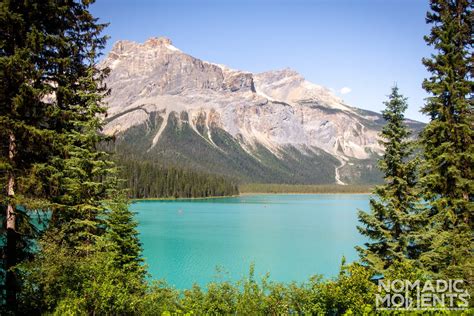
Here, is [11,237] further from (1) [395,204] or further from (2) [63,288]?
(1) [395,204]

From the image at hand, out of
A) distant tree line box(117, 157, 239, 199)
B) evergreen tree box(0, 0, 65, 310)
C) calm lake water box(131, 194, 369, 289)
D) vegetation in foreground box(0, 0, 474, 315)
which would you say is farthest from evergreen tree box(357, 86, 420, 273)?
distant tree line box(117, 157, 239, 199)

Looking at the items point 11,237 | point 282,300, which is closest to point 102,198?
point 11,237

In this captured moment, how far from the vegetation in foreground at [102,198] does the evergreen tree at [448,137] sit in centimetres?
6

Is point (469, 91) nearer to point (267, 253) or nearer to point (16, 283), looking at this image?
point (16, 283)

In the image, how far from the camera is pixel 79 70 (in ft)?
60.3

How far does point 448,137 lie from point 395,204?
403 cm

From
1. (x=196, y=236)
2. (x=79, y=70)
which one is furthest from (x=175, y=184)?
(x=79, y=70)

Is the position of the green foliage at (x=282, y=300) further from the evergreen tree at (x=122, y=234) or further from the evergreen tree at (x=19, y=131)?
the evergreen tree at (x=122, y=234)

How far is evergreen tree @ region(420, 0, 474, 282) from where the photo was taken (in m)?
17.1

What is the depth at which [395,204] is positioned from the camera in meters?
18.6

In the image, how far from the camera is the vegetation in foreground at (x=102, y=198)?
472 inches

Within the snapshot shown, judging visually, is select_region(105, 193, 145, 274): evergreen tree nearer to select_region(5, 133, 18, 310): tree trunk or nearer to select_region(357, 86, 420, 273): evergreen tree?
select_region(5, 133, 18, 310): tree trunk

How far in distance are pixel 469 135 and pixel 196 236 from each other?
4968cm

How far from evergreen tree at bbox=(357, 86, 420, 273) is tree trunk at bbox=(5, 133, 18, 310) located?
15.0 metres
